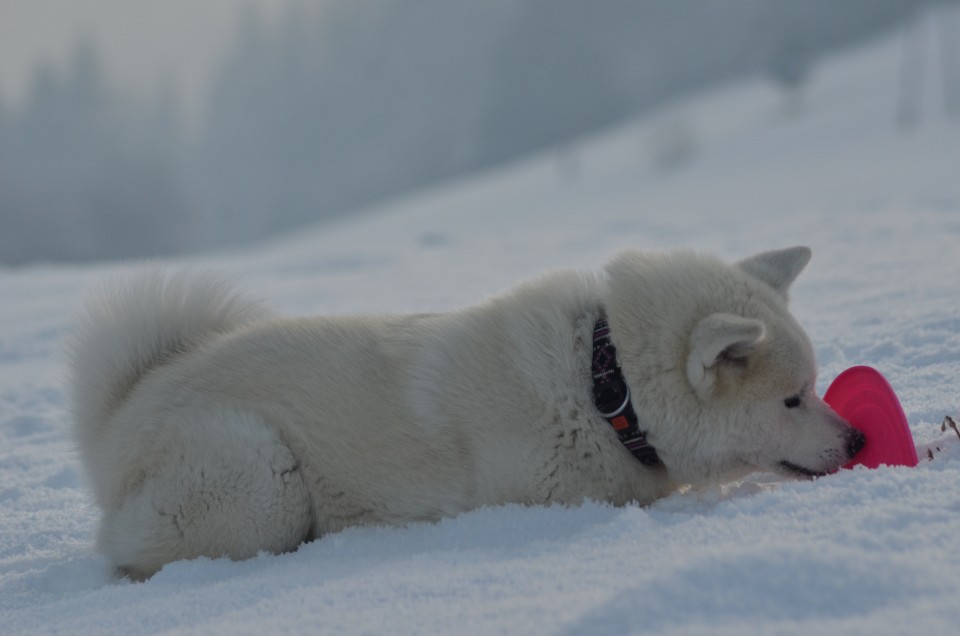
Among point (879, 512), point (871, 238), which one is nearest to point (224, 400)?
point (879, 512)

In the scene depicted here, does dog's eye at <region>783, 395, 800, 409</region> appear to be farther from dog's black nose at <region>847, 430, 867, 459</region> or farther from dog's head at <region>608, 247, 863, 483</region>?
dog's black nose at <region>847, 430, 867, 459</region>

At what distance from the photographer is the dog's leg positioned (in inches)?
101

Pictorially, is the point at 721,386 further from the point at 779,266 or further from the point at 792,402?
the point at 779,266

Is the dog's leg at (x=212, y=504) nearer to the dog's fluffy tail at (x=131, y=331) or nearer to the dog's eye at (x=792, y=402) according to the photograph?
the dog's fluffy tail at (x=131, y=331)

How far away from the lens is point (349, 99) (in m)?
49.4

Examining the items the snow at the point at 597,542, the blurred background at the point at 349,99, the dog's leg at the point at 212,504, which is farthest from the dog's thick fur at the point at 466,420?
the blurred background at the point at 349,99

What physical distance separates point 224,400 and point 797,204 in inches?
474

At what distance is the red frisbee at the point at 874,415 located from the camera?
2.47 metres

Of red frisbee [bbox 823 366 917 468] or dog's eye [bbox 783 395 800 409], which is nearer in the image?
red frisbee [bbox 823 366 917 468]

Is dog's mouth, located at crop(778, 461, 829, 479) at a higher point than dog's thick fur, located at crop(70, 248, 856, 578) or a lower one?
lower

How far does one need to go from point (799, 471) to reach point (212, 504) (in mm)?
1749

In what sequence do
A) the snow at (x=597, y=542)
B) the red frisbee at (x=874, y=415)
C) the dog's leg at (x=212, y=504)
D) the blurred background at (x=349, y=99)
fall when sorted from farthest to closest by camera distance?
1. the blurred background at (x=349, y=99)
2. the dog's leg at (x=212, y=504)
3. the red frisbee at (x=874, y=415)
4. the snow at (x=597, y=542)

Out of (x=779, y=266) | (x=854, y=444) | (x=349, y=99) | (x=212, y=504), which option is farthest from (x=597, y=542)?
(x=349, y=99)

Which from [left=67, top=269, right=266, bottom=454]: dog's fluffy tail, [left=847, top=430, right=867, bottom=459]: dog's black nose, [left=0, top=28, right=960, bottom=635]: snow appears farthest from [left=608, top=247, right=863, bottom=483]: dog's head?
[left=67, top=269, right=266, bottom=454]: dog's fluffy tail
